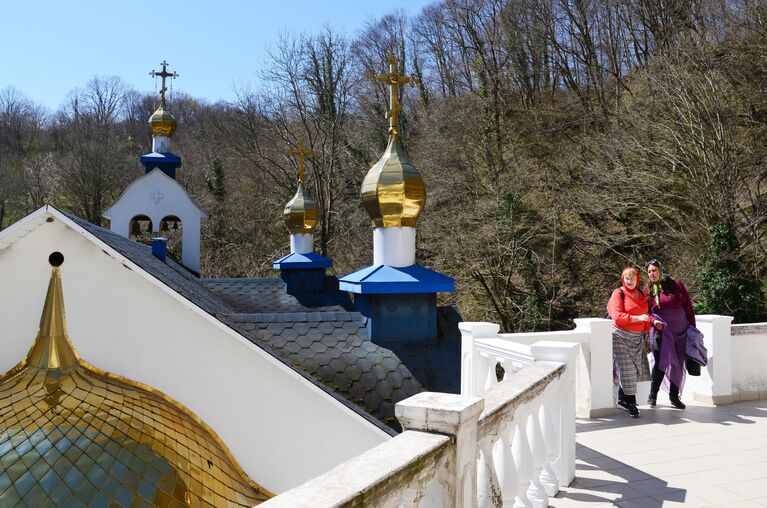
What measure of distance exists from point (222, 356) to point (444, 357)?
258 cm

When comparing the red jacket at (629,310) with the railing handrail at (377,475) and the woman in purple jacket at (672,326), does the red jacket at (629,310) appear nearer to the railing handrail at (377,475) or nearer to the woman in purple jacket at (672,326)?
the woman in purple jacket at (672,326)

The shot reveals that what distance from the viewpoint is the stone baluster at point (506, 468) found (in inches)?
111

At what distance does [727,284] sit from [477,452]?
11.9 meters

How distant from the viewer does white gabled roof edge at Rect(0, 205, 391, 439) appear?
3996 mm

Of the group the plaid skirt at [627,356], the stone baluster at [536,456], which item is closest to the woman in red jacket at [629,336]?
the plaid skirt at [627,356]

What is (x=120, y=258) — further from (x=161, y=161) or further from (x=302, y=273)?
(x=161, y=161)

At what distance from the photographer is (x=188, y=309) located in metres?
4.33

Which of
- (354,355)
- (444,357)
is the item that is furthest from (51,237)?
(444,357)

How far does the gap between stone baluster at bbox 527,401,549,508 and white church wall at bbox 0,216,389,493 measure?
5.15 ft

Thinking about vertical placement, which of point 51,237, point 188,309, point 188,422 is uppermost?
point 51,237

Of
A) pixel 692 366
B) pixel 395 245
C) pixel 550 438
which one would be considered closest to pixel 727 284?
pixel 692 366

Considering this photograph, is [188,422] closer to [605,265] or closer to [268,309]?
[268,309]

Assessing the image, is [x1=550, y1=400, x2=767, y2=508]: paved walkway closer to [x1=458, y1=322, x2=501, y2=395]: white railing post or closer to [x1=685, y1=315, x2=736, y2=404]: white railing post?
[x1=685, y1=315, x2=736, y2=404]: white railing post

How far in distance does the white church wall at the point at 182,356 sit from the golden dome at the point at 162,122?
1051 cm
